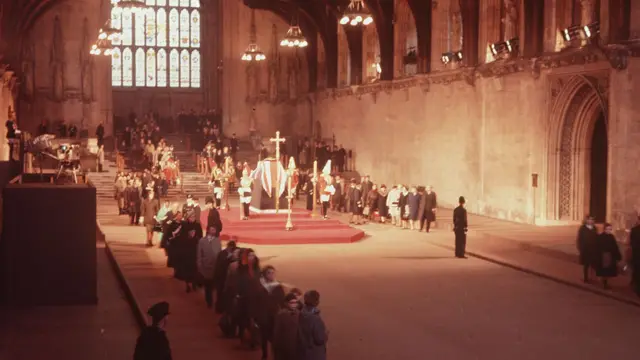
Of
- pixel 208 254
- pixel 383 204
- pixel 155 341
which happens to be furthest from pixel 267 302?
pixel 383 204

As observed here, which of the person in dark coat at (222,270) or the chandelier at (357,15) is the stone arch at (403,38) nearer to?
the chandelier at (357,15)

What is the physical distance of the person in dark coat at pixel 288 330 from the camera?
969 centimetres

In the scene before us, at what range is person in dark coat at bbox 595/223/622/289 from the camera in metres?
17.8

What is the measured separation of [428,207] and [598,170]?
15.0 feet

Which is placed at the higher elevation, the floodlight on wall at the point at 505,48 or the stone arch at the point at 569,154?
the floodlight on wall at the point at 505,48

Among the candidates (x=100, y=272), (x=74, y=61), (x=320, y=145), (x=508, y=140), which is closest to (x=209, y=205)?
(x=100, y=272)

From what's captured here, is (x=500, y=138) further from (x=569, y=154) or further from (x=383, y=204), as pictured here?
(x=383, y=204)

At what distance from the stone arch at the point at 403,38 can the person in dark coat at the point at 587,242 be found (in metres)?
18.6

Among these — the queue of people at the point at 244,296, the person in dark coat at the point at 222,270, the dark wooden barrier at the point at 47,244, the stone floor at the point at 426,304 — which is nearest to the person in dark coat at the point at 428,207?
the stone floor at the point at 426,304

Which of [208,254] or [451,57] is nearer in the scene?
[208,254]

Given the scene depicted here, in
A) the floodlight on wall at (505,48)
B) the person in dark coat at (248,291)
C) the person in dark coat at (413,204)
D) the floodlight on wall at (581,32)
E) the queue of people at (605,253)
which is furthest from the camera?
the person in dark coat at (413,204)

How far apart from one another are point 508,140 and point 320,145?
16.2m

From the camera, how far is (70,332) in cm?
1440

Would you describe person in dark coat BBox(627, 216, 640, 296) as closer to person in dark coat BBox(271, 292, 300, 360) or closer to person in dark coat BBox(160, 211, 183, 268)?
person in dark coat BBox(160, 211, 183, 268)
